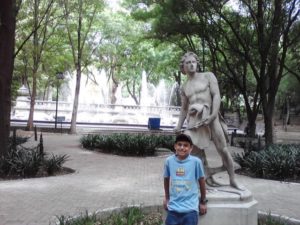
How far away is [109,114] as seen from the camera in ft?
130

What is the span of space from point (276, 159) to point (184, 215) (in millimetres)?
8072

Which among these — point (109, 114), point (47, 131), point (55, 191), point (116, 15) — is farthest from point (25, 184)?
point (109, 114)

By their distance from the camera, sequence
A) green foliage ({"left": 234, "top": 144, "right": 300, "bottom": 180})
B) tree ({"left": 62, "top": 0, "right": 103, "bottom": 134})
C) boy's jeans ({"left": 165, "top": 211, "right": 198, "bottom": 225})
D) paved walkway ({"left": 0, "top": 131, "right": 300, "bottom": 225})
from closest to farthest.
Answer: boy's jeans ({"left": 165, "top": 211, "right": 198, "bottom": 225})
paved walkway ({"left": 0, "top": 131, "right": 300, "bottom": 225})
green foliage ({"left": 234, "top": 144, "right": 300, "bottom": 180})
tree ({"left": 62, "top": 0, "right": 103, "bottom": 134})

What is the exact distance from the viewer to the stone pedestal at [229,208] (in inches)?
221

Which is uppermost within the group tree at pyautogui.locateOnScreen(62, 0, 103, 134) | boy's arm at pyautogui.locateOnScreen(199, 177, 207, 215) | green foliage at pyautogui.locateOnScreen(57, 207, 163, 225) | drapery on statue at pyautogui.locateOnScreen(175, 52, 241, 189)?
tree at pyautogui.locateOnScreen(62, 0, 103, 134)

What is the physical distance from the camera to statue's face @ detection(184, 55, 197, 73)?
584cm

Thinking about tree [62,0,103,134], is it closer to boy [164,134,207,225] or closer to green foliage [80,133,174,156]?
green foliage [80,133,174,156]

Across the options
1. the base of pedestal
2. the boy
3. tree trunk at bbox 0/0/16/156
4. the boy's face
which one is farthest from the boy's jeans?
tree trunk at bbox 0/0/16/156

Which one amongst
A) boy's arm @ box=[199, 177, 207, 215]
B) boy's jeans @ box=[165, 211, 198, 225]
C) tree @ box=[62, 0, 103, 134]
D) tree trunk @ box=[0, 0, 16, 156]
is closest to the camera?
boy's jeans @ box=[165, 211, 198, 225]

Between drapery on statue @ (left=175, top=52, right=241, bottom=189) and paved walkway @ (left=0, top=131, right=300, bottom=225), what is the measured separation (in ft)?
8.59

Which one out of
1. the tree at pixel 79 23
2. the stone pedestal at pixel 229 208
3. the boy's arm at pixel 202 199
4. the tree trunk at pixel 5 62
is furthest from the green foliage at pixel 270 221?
the tree at pixel 79 23

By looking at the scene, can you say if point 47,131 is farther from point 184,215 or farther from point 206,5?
point 184,215

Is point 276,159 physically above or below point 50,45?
below

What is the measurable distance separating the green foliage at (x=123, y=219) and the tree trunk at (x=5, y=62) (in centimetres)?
640
